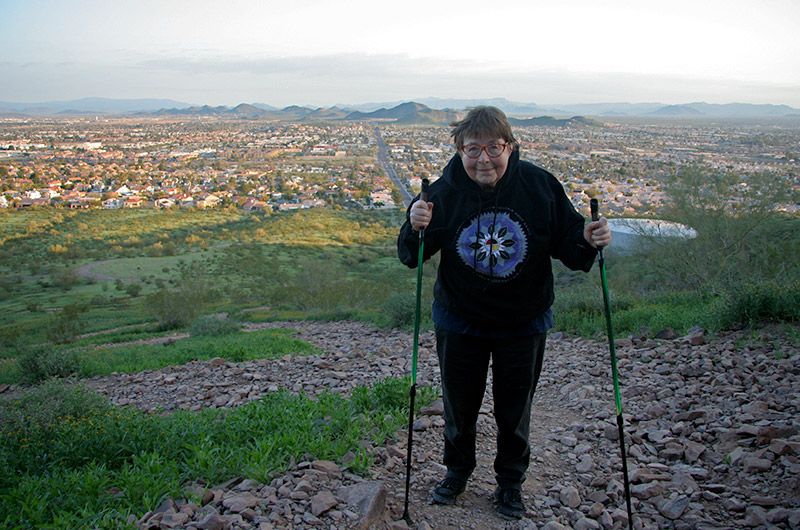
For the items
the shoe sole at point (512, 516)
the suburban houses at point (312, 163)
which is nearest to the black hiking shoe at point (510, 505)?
the shoe sole at point (512, 516)

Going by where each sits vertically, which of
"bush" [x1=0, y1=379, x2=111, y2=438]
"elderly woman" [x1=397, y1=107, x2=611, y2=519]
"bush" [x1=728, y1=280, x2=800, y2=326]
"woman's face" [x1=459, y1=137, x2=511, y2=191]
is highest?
"woman's face" [x1=459, y1=137, x2=511, y2=191]

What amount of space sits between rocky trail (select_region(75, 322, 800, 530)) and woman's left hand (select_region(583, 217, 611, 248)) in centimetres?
165

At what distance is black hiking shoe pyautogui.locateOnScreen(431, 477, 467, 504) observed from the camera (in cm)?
314

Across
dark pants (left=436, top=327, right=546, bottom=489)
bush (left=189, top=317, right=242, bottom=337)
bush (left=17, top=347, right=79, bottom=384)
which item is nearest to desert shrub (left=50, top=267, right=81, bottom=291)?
bush (left=189, top=317, right=242, bottom=337)

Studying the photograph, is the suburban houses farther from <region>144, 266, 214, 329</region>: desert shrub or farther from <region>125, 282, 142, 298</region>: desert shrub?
<region>125, 282, 142, 298</region>: desert shrub

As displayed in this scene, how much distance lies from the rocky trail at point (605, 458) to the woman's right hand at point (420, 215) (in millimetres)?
1597

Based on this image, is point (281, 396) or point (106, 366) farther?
point (106, 366)

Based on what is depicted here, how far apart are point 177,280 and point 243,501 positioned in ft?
109

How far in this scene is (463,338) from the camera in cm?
287

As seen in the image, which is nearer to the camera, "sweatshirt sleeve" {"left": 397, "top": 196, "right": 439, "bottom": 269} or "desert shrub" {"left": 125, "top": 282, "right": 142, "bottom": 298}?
"sweatshirt sleeve" {"left": 397, "top": 196, "right": 439, "bottom": 269}

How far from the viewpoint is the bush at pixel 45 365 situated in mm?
8406

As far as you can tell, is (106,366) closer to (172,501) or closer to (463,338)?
(172,501)

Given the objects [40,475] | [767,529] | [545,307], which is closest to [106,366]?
[40,475]

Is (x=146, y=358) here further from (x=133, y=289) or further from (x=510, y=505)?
(x=133, y=289)
